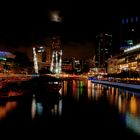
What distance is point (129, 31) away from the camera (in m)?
161

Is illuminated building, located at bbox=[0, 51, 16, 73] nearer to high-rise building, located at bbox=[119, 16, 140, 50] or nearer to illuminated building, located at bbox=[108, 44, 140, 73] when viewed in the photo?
illuminated building, located at bbox=[108, 44, 140, 73]

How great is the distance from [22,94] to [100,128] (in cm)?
1811

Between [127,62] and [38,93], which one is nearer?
[38,93]

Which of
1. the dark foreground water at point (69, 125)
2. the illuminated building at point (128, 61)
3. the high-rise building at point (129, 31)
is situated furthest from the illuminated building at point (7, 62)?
the dark foreground water at point (69, 125)

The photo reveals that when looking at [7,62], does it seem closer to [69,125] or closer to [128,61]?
[128,61]

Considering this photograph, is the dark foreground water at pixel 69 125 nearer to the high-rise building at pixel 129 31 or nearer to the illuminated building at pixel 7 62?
the illuminated building at pixel 7 62

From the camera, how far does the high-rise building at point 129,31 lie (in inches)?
6211

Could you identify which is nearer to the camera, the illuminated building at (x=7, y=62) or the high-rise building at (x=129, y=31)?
the illuminated building at (x=7, y=62)

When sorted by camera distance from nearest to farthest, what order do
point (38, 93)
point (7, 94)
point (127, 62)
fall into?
point (7, 94) → point (38, 93) → point (127, 62)

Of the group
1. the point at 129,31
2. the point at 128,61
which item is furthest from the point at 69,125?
the point at 129,31

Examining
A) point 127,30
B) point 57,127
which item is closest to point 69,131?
point 57,127

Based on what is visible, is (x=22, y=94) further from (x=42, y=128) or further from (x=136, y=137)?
(x=136, y=137)

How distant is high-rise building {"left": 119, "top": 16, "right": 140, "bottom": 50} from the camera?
15775 cm

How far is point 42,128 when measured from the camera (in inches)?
515
